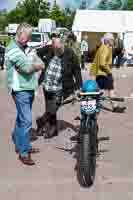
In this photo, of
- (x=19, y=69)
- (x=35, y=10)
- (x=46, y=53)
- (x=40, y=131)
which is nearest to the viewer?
(x=19, y=69)

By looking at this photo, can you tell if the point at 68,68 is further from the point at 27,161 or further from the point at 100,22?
the point at 100,22

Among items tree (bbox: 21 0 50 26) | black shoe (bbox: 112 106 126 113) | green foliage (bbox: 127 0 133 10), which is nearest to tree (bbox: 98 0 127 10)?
green foliage (bbox: 127 0 133 10)

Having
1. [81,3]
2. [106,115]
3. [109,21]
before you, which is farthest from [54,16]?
[106,115]

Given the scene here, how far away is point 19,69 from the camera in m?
7.16

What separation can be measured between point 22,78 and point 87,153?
4.67 feet

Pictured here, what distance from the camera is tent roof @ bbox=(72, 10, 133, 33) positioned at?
115 feet

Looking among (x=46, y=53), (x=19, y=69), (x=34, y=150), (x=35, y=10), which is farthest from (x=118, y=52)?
(x=35, y=10)

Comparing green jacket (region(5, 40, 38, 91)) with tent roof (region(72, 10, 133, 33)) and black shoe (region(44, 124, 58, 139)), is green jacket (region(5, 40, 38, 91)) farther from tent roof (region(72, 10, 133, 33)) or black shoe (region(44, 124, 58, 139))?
tent roof (region(72, 10, 133, 33))

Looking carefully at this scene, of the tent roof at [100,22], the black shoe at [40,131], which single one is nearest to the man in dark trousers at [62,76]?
the black shoe at [40,131]

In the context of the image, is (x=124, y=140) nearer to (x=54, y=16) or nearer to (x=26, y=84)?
(x=26, y=84)

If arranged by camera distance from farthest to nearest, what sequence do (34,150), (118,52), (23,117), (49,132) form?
1. (118,52)
2. (49,132)
3. (34,150)
4. (23,117)

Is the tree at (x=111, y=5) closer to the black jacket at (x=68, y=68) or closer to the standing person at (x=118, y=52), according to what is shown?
the standing person at (x=118, y=52)

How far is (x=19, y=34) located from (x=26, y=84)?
61 cm

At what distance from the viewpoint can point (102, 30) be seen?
35250mm
